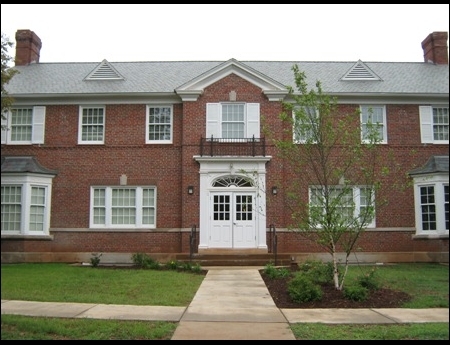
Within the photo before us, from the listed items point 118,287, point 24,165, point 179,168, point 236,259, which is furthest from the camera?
point 179,168

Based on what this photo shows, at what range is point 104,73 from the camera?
773 inches

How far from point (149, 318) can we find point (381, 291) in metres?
5.12

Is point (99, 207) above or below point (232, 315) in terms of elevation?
above

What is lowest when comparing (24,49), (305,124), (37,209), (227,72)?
(37,209)

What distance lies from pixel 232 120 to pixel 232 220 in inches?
154

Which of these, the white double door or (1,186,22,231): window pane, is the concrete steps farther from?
(1,186,22,231): window pane

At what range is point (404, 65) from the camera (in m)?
21.1

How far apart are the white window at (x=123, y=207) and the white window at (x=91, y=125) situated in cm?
200

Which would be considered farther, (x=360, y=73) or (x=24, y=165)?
(x=360, y=73)

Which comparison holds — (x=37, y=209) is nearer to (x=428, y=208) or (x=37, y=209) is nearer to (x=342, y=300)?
(x=342, y=300)

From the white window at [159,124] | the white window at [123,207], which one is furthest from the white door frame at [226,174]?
the white window at [123,207]

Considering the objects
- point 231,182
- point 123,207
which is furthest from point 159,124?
point 231,182

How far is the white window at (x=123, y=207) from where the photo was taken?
17781 millimetres

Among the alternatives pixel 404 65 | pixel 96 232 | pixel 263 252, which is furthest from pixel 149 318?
pixel 404 65
